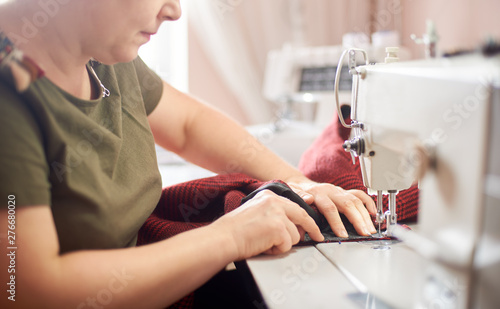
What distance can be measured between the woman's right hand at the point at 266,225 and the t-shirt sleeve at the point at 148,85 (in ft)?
1.51

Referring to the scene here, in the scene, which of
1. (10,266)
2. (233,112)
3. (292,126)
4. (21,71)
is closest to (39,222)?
(10,266)

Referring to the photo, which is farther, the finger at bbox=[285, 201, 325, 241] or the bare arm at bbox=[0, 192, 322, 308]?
the finger at bbox=[285, 201, 325, 241]

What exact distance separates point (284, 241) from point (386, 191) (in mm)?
209

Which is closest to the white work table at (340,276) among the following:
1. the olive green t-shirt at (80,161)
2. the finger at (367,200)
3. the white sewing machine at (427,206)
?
the white sewing machine at (427,206)

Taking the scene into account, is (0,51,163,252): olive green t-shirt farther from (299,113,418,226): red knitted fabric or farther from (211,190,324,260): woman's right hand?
(299,113,418,226): red knitted fabric

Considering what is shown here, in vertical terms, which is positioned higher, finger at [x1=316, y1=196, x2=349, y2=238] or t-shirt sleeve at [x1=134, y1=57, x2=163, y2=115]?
t-shirt sleeve at [x1=134, y1=57, x2=163, y2=115]

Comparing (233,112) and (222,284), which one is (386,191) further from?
(233,112)

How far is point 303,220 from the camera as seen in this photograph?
85 cm

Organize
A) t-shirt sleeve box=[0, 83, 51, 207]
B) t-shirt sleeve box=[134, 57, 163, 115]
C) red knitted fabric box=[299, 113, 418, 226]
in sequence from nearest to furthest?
t-shirt sleeve box=[0, 83, 51, 207], red knitted fabric box=[299, 113, 418, 226], t-shirt sleeve box=[134, 57, 163, 115]

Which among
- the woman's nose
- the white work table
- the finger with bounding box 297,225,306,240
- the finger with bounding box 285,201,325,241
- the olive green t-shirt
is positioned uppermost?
the woman's nose

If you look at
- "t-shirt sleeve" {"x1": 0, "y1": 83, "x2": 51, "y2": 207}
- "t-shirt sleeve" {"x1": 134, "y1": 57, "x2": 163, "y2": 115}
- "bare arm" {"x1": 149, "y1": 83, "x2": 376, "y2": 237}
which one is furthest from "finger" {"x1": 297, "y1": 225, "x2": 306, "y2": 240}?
"t-shirt sleeve" {"x1": 134, "y1": 57, "x2": 163, "y2": 115}

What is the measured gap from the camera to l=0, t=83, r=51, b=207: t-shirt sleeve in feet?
2.11

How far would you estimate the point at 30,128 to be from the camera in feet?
2.28

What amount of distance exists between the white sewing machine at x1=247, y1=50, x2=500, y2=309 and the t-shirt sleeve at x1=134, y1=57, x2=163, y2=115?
555 millimetres
